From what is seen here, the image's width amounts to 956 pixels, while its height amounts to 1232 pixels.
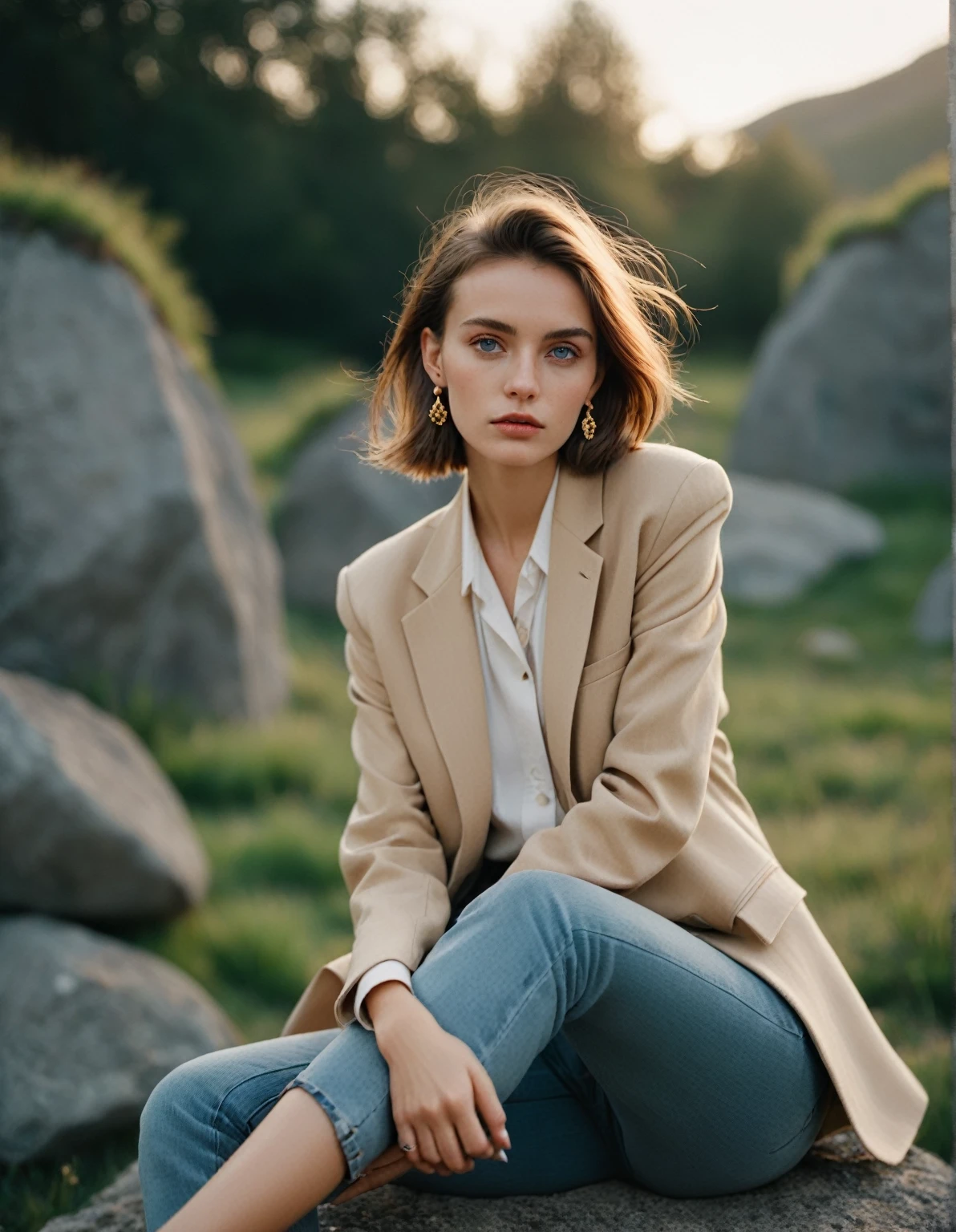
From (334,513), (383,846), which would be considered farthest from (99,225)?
(383,846)

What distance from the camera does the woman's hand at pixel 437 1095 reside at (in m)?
1.64

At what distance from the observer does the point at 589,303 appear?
214cm

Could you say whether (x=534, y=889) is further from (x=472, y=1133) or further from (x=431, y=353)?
(x=431, y=353)

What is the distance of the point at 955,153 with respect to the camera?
49.1 inches

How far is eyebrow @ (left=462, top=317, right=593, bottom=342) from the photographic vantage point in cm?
211

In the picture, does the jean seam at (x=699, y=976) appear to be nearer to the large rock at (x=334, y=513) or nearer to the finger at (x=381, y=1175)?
the finger at (x=381, y=1175)

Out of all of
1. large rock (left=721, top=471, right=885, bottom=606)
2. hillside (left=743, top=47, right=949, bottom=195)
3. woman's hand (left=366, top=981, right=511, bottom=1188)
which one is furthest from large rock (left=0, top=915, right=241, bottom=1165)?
hillside (left=743, top=47, right=949, bottom=195)

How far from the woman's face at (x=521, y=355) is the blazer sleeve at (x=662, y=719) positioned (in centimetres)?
25

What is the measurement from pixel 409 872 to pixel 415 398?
892mm

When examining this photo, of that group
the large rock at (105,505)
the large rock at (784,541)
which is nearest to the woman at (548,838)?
the large rock at (105,505)

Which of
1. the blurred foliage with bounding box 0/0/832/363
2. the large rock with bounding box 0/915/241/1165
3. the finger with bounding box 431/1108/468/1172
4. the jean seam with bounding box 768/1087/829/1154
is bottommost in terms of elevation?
the large rock with bounding box 0/915/241/1165

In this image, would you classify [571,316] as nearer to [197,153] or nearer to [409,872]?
[409,872]

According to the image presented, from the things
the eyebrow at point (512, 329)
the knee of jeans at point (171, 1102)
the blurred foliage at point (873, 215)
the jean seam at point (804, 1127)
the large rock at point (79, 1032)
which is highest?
the blurred foliage at point (873, 215)

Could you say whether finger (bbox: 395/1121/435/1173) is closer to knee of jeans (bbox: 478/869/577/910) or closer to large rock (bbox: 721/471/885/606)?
knee of jeans (bbox: 478/869/577/910)
